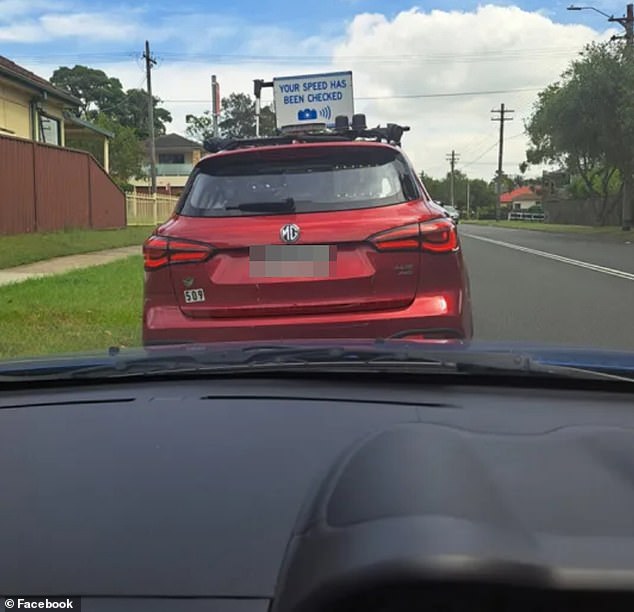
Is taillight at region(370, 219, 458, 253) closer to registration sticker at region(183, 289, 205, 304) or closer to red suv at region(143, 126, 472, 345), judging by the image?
red suv at region(143, 126, 472, 345)

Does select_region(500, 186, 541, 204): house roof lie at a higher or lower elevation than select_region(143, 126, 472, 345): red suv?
higher

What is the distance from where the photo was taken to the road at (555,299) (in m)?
7.83

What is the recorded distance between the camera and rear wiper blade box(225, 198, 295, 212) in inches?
172

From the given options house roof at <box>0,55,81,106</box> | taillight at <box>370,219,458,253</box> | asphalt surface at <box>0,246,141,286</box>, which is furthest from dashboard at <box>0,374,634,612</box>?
house roof at <box>0,55,81,106</box>

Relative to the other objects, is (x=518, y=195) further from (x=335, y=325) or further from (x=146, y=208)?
(x=335, y=325)

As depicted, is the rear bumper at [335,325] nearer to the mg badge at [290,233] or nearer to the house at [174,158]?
the mg badge at [290,233]

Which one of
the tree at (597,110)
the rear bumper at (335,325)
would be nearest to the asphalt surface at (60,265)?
the rear bumper at (335,325)

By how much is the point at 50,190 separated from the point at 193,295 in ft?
59.9

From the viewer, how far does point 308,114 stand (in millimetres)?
20688

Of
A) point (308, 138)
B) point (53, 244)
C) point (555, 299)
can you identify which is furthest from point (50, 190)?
point (308, 138)

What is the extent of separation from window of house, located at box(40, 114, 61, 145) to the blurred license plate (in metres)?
24.3

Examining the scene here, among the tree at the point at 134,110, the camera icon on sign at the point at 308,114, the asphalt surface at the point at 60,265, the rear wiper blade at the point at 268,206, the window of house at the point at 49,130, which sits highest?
the tree at the point at 134,110

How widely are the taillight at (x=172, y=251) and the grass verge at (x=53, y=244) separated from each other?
32.9 feet

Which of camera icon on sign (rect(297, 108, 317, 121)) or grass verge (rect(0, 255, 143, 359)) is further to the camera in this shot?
camera icon on sign (rect(297, 108, 317, 121))
